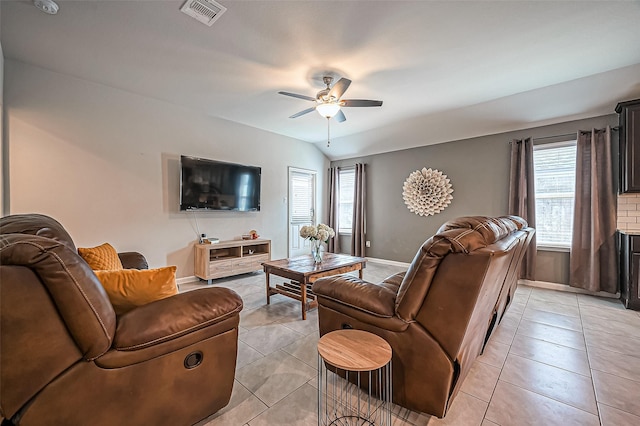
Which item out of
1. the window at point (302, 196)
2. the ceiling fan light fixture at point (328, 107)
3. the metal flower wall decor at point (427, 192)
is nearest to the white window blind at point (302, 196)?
the window at point (302, 196)

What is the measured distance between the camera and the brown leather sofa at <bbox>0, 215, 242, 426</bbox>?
83 centimetres

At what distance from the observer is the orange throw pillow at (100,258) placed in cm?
211

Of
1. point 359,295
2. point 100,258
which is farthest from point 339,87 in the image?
point 100,258

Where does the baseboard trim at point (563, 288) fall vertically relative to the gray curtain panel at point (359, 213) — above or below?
below

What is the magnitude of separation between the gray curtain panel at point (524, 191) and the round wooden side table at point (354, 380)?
147 inches

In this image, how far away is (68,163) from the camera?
124 inches

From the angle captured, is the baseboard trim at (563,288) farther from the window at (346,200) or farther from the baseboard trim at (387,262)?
the window at (346,200)

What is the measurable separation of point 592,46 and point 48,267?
14.0 ft

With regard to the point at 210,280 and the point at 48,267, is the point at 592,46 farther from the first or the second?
the point at 210,280

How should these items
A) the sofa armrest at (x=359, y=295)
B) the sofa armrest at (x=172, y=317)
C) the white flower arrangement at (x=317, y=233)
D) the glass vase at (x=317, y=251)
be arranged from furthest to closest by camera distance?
the glass vase at (x=317, y=251), the white flower arrangement at (x=317, y=233), the sofa armrest at (x=359, y=295), the sofa armrest at (x=172, y=317)

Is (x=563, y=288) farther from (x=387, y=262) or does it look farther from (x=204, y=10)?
(x=204, y=10)

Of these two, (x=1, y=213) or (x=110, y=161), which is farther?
(x=110, y=161)

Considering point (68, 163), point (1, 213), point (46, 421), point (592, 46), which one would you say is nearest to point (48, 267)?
point (46, 421)

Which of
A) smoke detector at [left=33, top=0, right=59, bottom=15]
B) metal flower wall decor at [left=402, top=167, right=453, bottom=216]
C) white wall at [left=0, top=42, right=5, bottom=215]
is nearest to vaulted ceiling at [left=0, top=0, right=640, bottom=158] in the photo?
smoke detector at [left=33, top=0, right=59, bottom=15]
